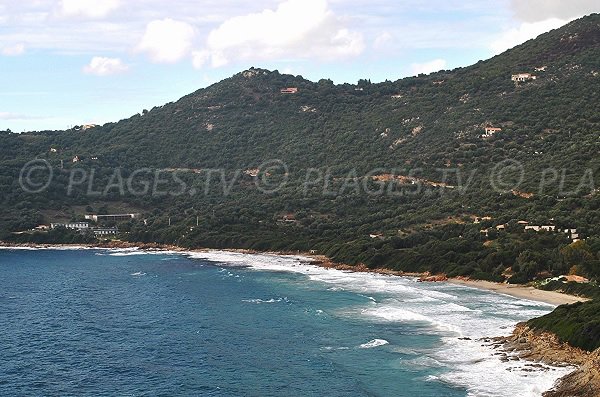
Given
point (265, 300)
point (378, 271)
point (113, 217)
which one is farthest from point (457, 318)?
point (113, 217)

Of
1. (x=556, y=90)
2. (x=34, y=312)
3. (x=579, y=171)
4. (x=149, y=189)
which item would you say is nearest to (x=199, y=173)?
(x=149, y=189)

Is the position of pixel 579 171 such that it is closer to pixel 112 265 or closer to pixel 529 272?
pixel 529 272

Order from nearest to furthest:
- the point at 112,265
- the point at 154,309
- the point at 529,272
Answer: the point at 154,309, the point at 529,272, the point at 112,265

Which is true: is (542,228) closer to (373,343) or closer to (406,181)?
(373,343)

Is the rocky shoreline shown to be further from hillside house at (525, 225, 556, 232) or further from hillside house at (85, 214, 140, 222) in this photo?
hillside house at (85, 214, 140, 222)

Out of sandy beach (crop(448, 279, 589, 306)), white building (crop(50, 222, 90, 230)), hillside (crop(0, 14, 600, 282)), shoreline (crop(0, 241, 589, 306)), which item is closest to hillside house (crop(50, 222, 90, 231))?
white building (crop(50, 222, 90, 230))
